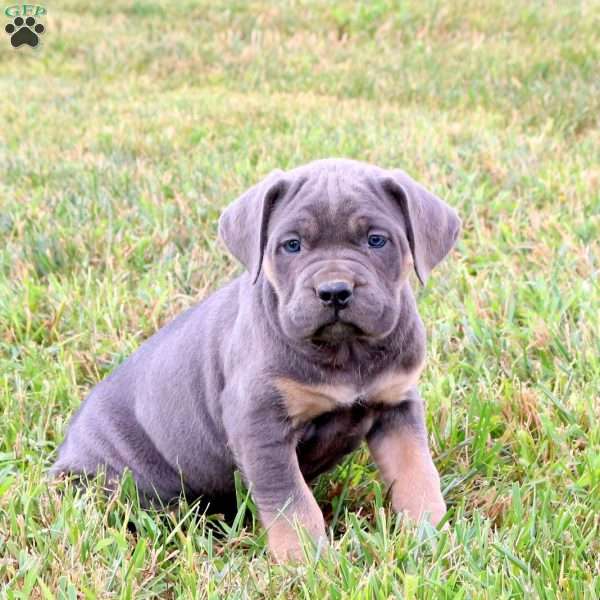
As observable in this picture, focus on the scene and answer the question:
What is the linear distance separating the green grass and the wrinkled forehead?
3.29 feet

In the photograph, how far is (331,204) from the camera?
3260mm

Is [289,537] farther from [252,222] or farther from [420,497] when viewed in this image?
[252,222]

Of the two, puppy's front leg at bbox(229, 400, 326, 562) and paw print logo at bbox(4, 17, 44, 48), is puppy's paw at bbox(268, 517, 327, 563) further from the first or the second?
paw print logo at bbox(4, 17, 44, 48)

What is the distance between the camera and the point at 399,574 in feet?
9.47

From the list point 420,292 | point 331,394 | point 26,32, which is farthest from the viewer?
point 26,32

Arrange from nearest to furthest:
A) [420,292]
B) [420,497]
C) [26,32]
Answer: [420,497]
[420,292]
[26,32]

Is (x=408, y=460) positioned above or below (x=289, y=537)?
above

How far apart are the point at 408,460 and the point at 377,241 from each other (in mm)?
808

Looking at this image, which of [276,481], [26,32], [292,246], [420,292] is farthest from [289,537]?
[26,32]

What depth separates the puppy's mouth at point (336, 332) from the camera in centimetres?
318

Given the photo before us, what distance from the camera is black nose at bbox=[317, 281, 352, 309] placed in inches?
121

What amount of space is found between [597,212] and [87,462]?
13.2 ft

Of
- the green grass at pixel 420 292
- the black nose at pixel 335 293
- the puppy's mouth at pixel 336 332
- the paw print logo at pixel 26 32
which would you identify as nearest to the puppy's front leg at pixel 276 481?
the green grass at pixel 420 292

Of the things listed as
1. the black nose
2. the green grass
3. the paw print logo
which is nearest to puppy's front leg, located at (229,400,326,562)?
the green grass
